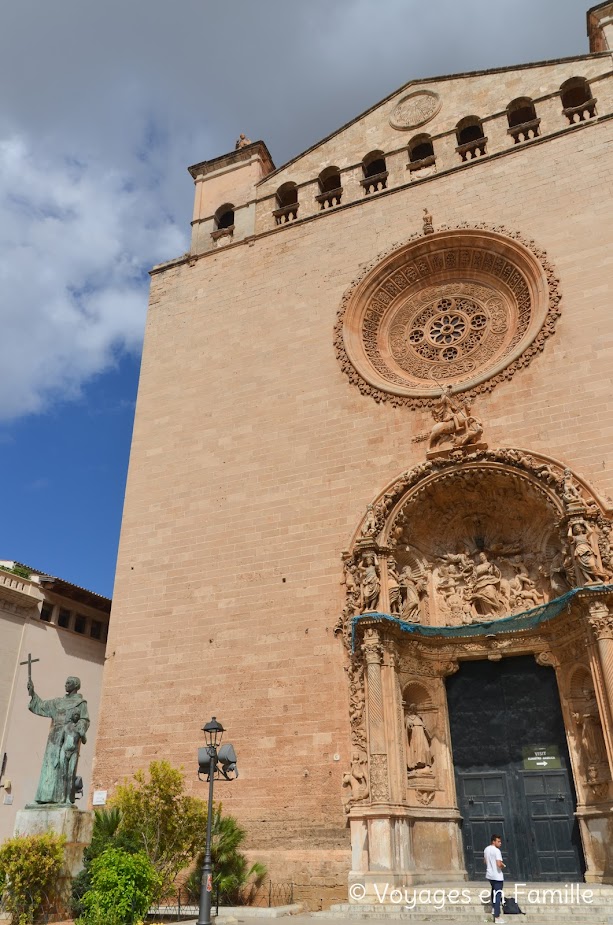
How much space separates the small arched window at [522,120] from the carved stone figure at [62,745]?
13.9 meters

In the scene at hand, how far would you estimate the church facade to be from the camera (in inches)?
426

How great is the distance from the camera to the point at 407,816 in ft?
34.2

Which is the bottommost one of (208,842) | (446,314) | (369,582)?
(208,842)

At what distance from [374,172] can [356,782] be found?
1344 centimetres

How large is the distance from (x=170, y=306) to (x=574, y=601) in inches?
456

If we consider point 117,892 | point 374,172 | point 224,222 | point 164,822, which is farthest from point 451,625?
point 224,222

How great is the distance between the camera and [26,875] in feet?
30.1

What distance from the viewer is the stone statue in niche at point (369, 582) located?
38.1 ft

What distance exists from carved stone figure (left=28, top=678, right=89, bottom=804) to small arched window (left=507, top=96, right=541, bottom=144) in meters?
13.9

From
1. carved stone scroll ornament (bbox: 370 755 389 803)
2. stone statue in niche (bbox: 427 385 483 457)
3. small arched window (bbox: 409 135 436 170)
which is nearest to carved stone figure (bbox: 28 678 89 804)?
carved stone scroll ornament (bbox: 370 755 389 803)

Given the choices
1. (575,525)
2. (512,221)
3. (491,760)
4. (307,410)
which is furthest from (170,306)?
(491,760)

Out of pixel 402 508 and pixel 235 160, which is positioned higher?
pixel 235 160

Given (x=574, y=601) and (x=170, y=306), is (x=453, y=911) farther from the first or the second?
(x=170, y=306)

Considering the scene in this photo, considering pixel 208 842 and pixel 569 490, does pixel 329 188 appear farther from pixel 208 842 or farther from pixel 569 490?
pixel 208 842
